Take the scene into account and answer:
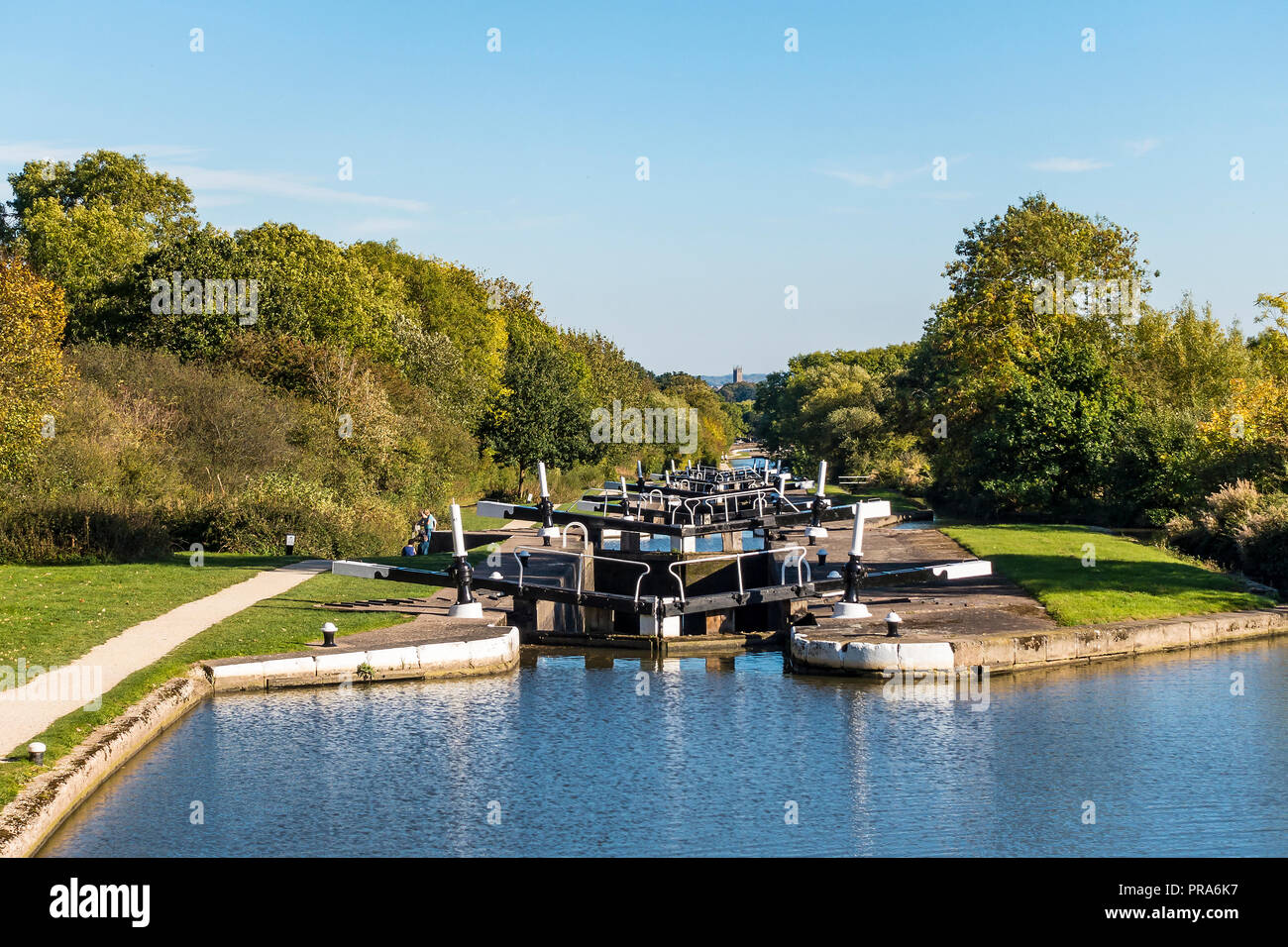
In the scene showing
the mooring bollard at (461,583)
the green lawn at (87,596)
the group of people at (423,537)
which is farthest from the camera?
the group of people at (423,537)

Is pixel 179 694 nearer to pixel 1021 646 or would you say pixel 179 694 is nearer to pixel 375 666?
pixel 375 666

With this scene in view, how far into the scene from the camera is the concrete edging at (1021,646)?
18.3 metres

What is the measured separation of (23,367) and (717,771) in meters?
23.2

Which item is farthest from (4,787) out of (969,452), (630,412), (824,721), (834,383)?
(834,383)

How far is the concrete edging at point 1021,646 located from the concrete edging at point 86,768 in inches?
352

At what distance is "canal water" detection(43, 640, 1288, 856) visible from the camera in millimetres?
11594

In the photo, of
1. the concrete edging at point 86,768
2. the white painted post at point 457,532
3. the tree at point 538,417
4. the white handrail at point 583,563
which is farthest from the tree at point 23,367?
the tree at point 538,417

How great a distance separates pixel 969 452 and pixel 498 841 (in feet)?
132

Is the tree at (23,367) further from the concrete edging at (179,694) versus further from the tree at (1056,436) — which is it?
the tree at (1056,436)

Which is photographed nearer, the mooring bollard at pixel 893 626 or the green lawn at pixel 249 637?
the green lawn at pixel 249 637

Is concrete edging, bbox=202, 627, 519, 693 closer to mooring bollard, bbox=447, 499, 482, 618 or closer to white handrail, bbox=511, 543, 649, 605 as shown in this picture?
white handrail, bbox=511, 543, 649, 605

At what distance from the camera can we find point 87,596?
22.5 meters

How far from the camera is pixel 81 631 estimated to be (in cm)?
1884

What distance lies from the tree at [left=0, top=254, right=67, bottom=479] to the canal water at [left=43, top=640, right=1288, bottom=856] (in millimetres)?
16451
